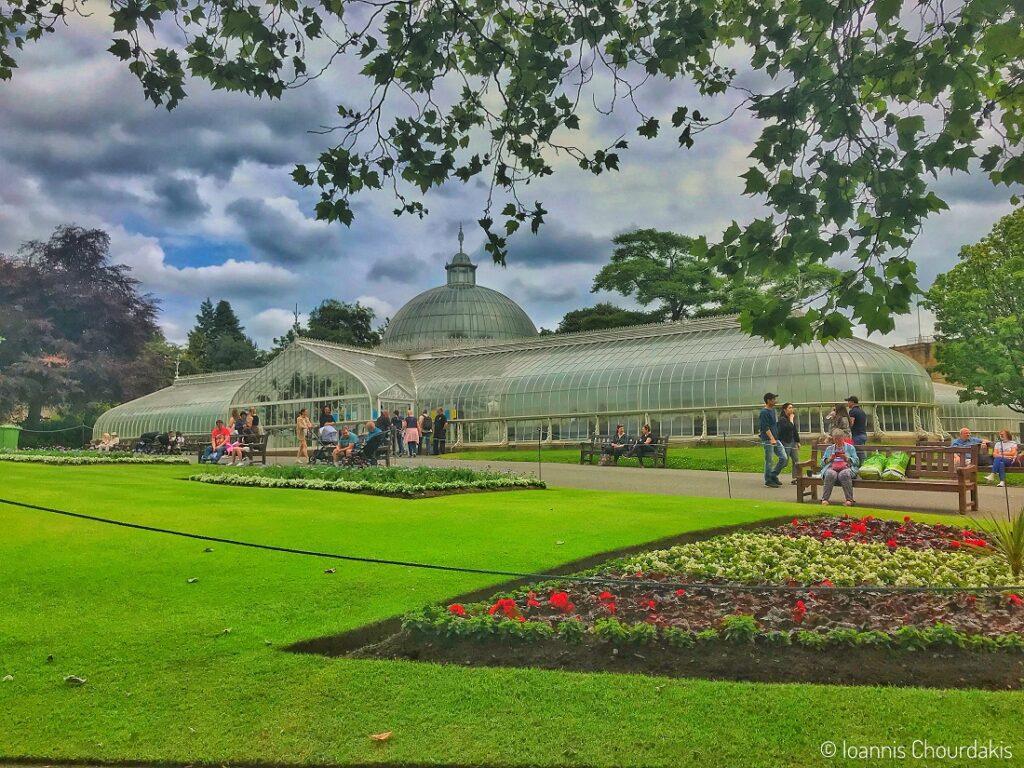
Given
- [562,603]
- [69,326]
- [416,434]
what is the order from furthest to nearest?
1. [69,326]
2. [416,434]
3. [562,603]

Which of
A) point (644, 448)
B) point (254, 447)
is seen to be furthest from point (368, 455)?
point (644, 448)

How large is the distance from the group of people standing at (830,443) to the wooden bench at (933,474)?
29 centimetres

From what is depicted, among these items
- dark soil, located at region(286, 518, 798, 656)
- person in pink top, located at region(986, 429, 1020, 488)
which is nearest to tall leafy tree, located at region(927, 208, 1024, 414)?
person in pink top, located at region(986, 429, 1020, 488)

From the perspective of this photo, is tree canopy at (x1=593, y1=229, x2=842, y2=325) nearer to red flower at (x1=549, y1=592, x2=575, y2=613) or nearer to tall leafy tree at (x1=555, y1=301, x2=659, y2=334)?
tall leafy tree at (x1=555, y1=301, x2=659, y2=334)

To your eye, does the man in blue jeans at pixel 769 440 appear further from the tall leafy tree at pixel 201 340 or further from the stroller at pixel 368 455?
the tall leafy tree at pixel 201 340

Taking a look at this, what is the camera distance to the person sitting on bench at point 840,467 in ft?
44.7

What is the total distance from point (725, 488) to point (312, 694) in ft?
43.0

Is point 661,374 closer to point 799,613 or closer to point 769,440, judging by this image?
point 769,440

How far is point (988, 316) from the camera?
31.7 meters

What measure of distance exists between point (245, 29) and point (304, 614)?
410 centimetres

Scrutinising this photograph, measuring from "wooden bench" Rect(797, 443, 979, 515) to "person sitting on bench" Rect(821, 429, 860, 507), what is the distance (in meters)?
0.28

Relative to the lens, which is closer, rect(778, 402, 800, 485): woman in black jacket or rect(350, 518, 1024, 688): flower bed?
rect(350, 518, 1024, 688): flower bed

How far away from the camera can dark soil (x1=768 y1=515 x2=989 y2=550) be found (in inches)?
361

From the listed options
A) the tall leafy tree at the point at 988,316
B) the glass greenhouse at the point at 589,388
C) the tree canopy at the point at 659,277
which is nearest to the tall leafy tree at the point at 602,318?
the tree canopy at the point at 659,277
